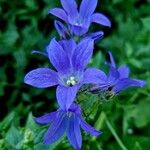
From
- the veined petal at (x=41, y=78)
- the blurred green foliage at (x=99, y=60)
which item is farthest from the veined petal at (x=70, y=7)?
the blurred green foliage at (x=99, y=60)

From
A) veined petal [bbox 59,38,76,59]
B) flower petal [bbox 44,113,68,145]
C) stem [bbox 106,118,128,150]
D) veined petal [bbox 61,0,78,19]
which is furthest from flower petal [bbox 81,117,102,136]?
stem [bbox 106,118,128,150]

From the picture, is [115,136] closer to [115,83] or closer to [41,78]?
[115,83]

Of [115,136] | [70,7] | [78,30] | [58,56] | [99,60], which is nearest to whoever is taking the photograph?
[58,56]

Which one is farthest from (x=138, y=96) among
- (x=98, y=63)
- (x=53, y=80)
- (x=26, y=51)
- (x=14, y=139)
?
(x=53, y=80)

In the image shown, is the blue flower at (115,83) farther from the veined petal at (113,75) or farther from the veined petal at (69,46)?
the veined petal at (69,46)

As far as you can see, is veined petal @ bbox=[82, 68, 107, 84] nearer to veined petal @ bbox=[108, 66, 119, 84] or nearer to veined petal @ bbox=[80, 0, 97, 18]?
veined petal @ bbox=[108, 66, 119, 84]

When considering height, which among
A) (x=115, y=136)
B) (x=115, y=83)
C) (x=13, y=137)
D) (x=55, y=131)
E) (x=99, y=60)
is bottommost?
(x=115, y=136)

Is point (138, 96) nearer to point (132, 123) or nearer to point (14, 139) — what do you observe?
point (132, 123)

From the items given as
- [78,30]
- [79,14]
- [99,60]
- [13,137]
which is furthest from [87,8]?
[99,60]
